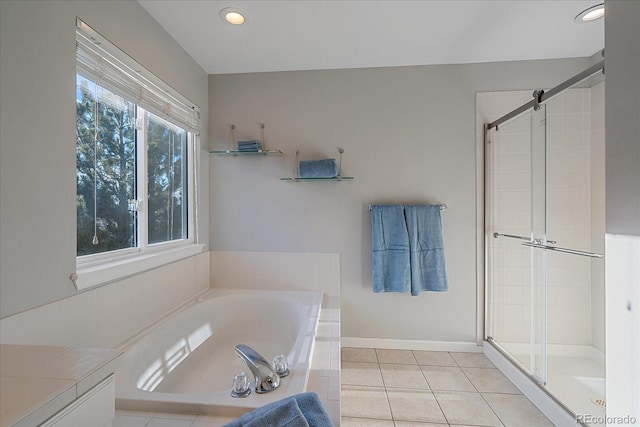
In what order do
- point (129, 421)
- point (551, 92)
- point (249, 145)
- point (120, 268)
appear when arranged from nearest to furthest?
point (129, 421) → point (120, 268) → point (551, 92) → point (249, 145)

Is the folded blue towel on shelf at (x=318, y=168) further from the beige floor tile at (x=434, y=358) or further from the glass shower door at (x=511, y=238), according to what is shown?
the beige floor tile at (x=434, y=358)

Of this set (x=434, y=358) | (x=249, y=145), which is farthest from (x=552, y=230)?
(x=249, y=145)

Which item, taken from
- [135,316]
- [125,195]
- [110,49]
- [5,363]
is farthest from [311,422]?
[110,49]

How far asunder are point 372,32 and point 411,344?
241cm

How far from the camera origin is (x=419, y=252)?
2273 millimetres

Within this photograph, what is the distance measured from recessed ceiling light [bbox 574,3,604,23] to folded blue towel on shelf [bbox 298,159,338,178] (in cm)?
178

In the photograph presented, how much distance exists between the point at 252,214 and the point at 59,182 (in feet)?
4.62

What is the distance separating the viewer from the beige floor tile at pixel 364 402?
1.66 meters

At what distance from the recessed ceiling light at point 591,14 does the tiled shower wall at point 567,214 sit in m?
0.48

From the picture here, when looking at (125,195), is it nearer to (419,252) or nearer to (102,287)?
(102,287)

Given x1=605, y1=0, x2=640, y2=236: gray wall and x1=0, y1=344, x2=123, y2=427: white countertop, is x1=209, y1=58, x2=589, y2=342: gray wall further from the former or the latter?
x1=0, y1=344, x2=123, y2=427: white countertop

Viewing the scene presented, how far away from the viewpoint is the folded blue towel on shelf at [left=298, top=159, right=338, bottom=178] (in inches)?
88.8

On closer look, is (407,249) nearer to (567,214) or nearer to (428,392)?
(428,392)

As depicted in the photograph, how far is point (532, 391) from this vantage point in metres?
1.76
